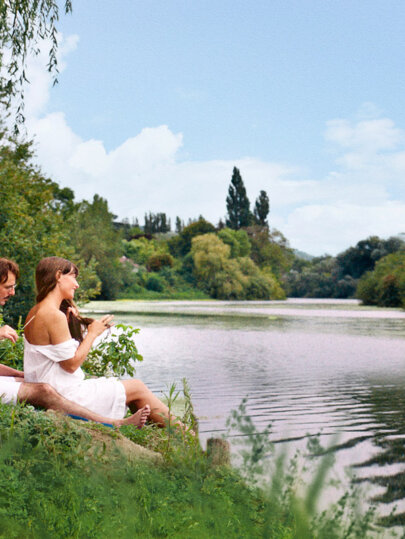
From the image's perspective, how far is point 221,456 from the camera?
12.3 ft

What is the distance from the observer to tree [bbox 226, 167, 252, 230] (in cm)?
6762

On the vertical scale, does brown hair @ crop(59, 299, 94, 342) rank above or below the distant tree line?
below

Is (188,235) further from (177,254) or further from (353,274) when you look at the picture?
(353,274)

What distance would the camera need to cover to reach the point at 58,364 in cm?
389

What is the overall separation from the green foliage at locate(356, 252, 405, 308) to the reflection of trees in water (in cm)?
2864

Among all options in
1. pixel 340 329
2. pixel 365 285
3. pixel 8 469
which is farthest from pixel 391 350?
pixel 365 285

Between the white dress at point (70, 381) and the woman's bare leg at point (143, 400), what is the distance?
126 millimetres

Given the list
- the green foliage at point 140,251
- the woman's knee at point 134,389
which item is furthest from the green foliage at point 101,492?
the green foliage at point 140,251

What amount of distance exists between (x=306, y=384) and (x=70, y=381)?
5835 mm

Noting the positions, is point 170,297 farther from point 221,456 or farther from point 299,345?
point 221,456

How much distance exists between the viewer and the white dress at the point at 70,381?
3836mm

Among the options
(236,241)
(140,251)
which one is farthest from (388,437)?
(140,251)

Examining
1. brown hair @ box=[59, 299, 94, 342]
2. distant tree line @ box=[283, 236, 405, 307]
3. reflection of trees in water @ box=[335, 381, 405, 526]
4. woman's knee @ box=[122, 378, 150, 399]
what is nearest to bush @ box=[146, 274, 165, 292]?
distant tree line @ box=[283, 236, 405, 307]

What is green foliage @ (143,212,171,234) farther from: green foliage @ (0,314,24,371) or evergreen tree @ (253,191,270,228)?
green foliage @ (0,314,24,371)
